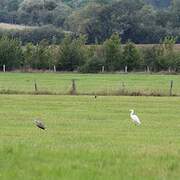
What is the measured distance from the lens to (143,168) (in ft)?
43.7

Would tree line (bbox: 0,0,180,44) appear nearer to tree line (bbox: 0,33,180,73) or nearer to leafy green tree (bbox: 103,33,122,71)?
tree line (bbox: 0,33,180,73)

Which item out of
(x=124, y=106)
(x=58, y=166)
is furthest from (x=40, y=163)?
(x=124, y=106)

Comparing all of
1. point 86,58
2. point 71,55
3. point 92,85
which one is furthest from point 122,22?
point 92,85

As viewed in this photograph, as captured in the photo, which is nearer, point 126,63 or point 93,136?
point 93,136

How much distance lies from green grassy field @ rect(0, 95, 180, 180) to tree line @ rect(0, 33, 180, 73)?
5303 cm

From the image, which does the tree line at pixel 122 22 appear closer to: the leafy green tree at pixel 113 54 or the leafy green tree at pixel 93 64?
the leafy green tree at pixel 113 54

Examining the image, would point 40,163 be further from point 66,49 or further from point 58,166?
point 66,49

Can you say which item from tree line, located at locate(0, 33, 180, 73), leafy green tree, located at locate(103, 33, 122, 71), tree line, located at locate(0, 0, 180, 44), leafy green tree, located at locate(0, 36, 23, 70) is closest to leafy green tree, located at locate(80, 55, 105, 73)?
tree line, located at locate(0, 33, 180, 73)

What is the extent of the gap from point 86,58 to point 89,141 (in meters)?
71.8

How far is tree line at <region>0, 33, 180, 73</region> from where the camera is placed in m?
89.4

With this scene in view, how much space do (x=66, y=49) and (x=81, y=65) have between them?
308 cm

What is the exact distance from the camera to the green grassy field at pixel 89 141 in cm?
1298

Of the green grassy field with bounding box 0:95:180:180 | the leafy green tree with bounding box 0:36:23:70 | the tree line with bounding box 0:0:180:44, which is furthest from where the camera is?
the tree line with bounding box 0:0:180:44

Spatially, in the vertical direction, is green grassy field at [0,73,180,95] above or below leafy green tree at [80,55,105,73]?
above
